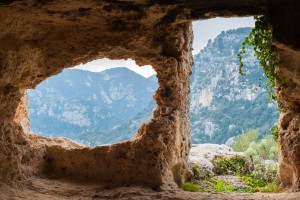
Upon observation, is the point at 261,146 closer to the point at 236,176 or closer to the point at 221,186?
the point at 236,176

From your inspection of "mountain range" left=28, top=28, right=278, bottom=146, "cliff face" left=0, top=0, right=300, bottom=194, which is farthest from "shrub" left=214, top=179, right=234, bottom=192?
"mountain range" left=28, top=28, right=278, bottom=146

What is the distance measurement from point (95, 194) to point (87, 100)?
92782mm

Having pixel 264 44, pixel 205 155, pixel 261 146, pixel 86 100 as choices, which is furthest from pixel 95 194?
pixel 86 100

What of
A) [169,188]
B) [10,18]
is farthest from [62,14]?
[169,188]

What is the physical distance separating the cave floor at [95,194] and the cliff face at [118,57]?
14.3 inches

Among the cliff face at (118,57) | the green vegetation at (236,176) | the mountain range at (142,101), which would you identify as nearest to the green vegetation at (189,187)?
the green vegetation at (236,176)

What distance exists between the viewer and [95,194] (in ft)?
22.7

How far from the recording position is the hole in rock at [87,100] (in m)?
90.4

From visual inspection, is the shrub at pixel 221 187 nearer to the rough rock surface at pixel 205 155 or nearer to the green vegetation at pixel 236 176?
the green vegetation at pixel 236 176

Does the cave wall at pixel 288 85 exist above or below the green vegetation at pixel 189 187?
above

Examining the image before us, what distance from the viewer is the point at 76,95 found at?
97.2 metres

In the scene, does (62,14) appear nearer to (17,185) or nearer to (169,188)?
(17,185)

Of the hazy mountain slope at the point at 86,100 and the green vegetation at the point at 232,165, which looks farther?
the hazy mountain slope at the point at 86,100

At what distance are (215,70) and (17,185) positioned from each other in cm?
6676
